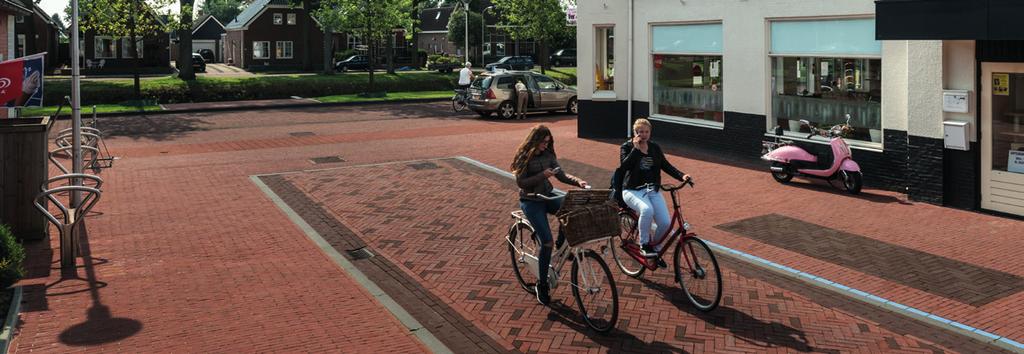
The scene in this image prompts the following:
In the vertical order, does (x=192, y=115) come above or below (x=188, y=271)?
above

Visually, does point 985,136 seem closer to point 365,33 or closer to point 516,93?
point 516,93

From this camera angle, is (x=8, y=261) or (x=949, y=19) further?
(x=949, y=19)

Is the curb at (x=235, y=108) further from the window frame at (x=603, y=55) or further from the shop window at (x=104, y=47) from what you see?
the shop window at (x=104, y=47)

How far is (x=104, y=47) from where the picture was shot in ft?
191

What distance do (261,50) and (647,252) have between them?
6296cm

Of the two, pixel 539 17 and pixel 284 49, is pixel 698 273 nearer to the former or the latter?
pixel 539 17

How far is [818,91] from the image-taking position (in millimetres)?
15148

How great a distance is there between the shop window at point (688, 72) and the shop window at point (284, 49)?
52562 mm

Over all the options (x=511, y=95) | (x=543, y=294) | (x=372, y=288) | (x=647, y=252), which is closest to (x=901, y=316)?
(x=647, y=252)

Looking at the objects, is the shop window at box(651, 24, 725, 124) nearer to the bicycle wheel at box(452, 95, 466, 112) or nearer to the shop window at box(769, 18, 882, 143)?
the shop window at box(769, 18, 882, 143)

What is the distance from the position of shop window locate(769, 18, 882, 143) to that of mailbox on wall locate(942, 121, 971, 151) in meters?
2.03

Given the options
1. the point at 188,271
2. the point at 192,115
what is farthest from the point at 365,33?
the point at 188,271

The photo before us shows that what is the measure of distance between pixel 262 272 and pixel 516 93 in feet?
58.8

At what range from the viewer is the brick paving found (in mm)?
6980
